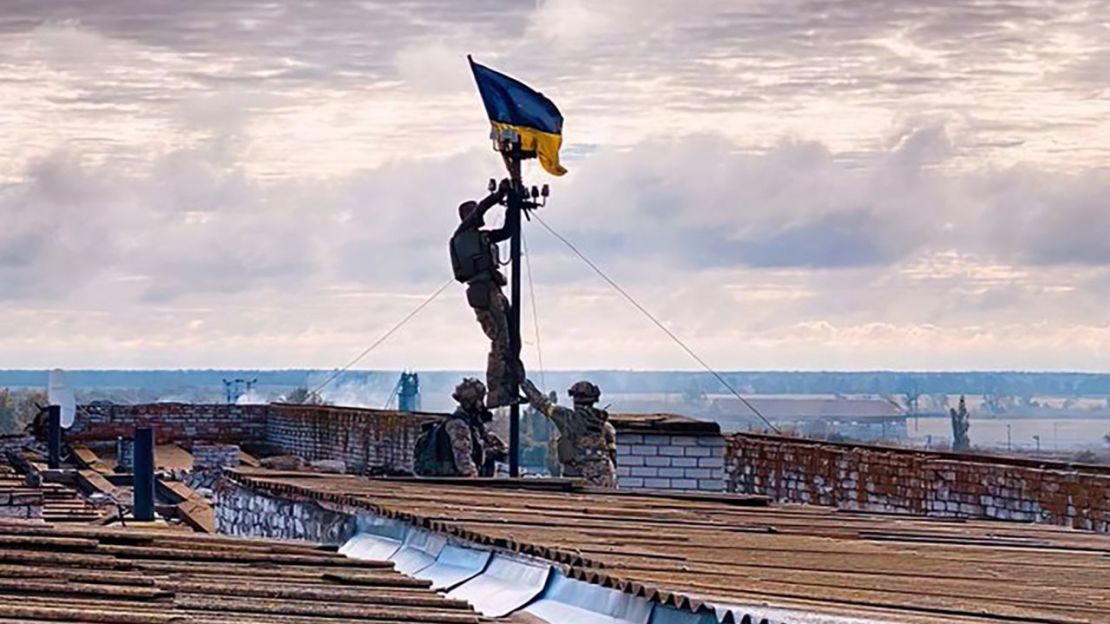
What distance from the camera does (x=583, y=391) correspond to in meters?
19.7

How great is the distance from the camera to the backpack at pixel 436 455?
18062 millimetres

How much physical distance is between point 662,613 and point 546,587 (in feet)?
4.57

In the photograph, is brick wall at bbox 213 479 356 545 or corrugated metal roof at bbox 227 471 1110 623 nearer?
corrugated metal roof at bbox 227 471 1110 623

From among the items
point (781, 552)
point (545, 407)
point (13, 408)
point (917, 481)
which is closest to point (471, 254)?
point (545, 407)

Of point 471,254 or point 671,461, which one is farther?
point 671,461

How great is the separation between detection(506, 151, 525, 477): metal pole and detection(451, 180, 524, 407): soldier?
39 millimetres

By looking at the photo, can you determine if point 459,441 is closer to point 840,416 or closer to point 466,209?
point 466,209

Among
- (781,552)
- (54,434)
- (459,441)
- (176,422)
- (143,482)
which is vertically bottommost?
(781,552)

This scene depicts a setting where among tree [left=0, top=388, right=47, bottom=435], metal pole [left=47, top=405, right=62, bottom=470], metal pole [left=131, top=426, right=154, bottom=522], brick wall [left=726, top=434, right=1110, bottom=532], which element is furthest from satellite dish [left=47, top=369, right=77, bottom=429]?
tree [left=0, top=388, right=47, bottom=435]

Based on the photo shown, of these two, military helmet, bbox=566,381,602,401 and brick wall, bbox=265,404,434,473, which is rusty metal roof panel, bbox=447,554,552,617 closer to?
military helmet, bbox=566,381,602,401

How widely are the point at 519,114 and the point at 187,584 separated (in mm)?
12647

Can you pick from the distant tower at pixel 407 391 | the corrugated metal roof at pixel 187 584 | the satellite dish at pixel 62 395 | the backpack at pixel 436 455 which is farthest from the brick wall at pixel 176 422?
the corrugated metal roof at pixel 187 584

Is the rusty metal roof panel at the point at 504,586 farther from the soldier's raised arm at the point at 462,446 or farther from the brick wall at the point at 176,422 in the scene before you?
the brick wall at the point at 176,422

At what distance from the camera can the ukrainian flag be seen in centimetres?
2022
